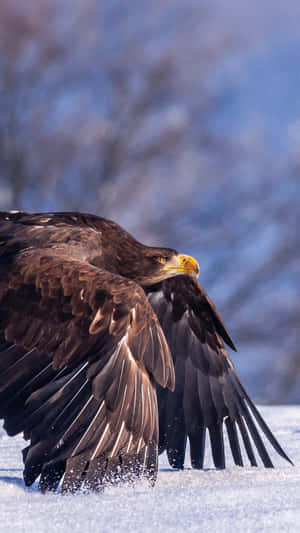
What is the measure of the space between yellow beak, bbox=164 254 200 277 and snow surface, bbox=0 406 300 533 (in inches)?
53.4

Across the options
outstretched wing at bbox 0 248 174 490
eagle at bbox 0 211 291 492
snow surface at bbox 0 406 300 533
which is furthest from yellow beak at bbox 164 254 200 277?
snow surface at bbox 0 406 300 533

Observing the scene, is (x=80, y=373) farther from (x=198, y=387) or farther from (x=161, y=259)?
(x=161, y=259)

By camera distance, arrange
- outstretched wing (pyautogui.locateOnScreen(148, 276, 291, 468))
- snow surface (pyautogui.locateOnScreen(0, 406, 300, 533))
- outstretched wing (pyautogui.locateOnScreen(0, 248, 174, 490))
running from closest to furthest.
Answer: snow surface (pyautogui.locateOnScreen(0, 406, 300, 533)) < outstretched wing (pyautogui.locateOnScreen(0, 248, 174, 490)) < outstretched wing (pyautogui.locateOnScreen(148, 276, 291, 468))

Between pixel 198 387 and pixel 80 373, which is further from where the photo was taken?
pixel 198 387

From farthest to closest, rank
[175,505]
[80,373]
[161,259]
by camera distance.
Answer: [161,259]
[80,373]
[175,505]

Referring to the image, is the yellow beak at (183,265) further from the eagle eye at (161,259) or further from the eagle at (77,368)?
the eagle at (77,368)

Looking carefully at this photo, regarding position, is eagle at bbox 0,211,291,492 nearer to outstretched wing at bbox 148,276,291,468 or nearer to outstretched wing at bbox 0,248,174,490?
outstretched wing at bbox 0,248,174,490

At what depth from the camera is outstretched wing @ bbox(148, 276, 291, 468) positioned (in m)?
4.39

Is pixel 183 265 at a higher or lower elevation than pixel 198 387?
higher

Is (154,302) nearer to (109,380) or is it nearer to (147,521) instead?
(109,380)

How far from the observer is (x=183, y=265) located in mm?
4758

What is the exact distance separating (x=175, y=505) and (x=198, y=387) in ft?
6.35

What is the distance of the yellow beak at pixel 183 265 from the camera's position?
4730 mm

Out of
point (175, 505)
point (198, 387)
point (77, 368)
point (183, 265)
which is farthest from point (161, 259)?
point (175, 505)
